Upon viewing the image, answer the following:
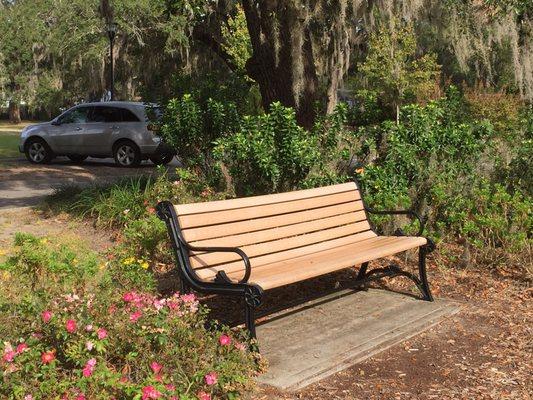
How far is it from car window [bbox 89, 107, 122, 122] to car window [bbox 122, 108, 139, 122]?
12cm

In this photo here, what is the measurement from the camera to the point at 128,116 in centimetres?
1927

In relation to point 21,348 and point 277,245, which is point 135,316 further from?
point 277,245

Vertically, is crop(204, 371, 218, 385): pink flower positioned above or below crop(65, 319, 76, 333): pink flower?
below

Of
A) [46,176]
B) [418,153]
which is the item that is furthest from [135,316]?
[46,176]

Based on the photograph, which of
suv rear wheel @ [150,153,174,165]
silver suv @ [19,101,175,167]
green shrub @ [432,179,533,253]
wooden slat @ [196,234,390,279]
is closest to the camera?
wooden slat @ [196,234,390,279]

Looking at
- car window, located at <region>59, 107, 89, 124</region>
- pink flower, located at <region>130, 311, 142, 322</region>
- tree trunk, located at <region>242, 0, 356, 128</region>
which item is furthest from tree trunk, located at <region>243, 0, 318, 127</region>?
car window, located at <region>59, 107, 89, 124</region>

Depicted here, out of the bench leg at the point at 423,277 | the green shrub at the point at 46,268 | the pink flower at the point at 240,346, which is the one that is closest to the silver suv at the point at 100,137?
the bench leg at the point at 423,277

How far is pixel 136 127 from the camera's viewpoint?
1900cm

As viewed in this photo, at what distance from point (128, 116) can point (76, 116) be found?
1.66 m

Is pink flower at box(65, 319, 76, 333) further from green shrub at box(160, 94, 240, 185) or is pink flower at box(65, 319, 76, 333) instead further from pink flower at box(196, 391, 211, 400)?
green shrub at box(160, 94, 240, 185)

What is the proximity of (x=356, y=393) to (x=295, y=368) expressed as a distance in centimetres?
41

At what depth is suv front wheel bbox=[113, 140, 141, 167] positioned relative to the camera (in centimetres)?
1900

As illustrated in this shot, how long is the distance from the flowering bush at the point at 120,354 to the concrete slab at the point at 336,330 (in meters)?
0.51

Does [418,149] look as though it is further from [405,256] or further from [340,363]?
[340,363]
